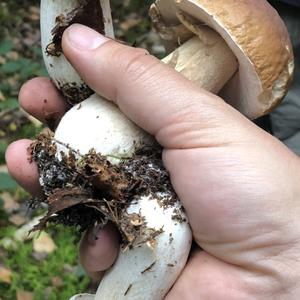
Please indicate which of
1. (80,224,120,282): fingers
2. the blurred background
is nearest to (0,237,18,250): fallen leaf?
the blurred background

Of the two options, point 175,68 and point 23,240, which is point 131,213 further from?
point 23,240

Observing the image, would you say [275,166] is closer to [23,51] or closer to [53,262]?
[53,262]

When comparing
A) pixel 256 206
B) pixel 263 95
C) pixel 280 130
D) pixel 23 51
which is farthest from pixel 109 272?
pixel 23 51

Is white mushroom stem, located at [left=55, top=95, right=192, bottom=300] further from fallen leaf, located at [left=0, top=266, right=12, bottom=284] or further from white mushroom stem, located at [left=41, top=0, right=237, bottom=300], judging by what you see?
fallen leaf, located at [left=0, top=266, right=12, bottom=284]

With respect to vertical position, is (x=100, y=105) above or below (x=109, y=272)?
above

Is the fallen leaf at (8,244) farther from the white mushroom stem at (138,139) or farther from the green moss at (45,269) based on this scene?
the white mushroom stem at (138,139)

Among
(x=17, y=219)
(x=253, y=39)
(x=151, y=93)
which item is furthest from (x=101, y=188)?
(x=17, y=219)
